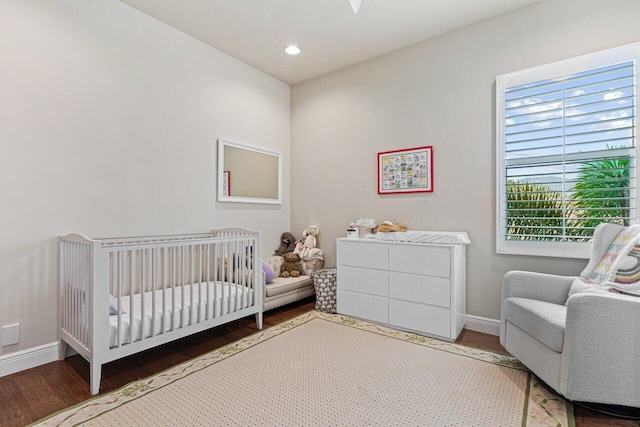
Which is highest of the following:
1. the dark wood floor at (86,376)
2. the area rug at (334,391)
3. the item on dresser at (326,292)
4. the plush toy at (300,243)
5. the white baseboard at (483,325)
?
the plush toy at (300,243)

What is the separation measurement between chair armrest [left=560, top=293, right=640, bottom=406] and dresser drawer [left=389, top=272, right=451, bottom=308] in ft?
3.13

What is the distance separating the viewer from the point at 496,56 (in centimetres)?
270

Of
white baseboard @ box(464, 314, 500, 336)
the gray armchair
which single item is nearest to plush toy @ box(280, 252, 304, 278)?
white baseboard @ box(464, 314, 500, 336)

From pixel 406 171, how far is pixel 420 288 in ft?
3.80

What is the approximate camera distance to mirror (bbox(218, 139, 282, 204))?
10.8ft

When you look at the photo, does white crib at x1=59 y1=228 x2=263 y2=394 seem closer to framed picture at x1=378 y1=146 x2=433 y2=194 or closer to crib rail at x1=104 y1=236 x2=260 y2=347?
crib rail at x1=104 y1=236 x2=260 y2=347

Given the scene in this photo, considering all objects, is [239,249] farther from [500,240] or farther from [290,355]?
[500,240]

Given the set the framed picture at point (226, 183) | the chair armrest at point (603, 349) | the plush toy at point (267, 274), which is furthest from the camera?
the framed picture at point (226, 183)

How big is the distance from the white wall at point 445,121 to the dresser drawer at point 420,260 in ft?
1.51

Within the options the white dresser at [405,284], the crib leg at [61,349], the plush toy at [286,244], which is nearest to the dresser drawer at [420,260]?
the white dresser at [405,284]

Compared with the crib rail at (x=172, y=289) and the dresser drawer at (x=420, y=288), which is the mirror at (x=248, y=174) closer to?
the crib rail at (x=172, y=289)

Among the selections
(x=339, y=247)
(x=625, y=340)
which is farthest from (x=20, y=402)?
(x=625, y=340)

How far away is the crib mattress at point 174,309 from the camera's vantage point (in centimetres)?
198

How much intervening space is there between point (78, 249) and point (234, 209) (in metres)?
1.56
